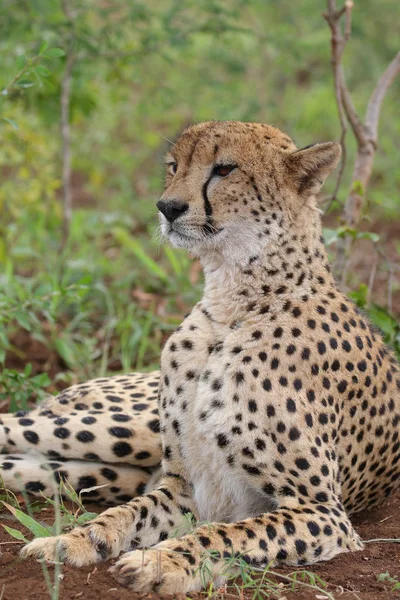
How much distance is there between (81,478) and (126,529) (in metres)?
0.68

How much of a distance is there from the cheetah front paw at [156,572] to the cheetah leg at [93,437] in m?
0.96

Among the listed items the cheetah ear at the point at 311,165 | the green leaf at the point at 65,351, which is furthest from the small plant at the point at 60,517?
the green leaf at the point at 65,351

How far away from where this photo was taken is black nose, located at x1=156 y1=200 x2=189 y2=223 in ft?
10.8

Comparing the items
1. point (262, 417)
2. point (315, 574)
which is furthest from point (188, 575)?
point (262, 417)

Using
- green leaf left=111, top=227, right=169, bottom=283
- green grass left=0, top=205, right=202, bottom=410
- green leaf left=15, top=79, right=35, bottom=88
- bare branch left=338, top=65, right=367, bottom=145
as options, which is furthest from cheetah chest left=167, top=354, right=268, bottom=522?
green leaf left=111, top=227, right=169, bottom=283

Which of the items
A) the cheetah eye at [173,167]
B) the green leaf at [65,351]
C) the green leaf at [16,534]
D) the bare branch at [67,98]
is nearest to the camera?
the green leaf at [16,534]

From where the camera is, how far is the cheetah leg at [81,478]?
3.82 meters

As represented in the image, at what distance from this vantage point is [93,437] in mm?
3875

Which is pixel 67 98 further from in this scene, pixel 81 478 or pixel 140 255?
pixel 81 478

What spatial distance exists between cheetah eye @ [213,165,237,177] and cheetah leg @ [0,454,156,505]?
127cm

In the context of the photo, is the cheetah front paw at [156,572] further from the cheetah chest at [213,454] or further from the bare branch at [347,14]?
the bare branch at [347,14]

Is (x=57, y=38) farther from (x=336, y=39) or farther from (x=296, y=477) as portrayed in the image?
(x=296, y=477)

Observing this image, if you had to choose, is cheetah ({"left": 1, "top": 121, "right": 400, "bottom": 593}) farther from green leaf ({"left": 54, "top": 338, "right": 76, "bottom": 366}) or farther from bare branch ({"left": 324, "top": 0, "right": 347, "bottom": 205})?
green leaf ({"left": 54, "top": 338, "right": 76, "bottom": 366})

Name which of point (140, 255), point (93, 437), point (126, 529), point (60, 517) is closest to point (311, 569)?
point (126, 529)
